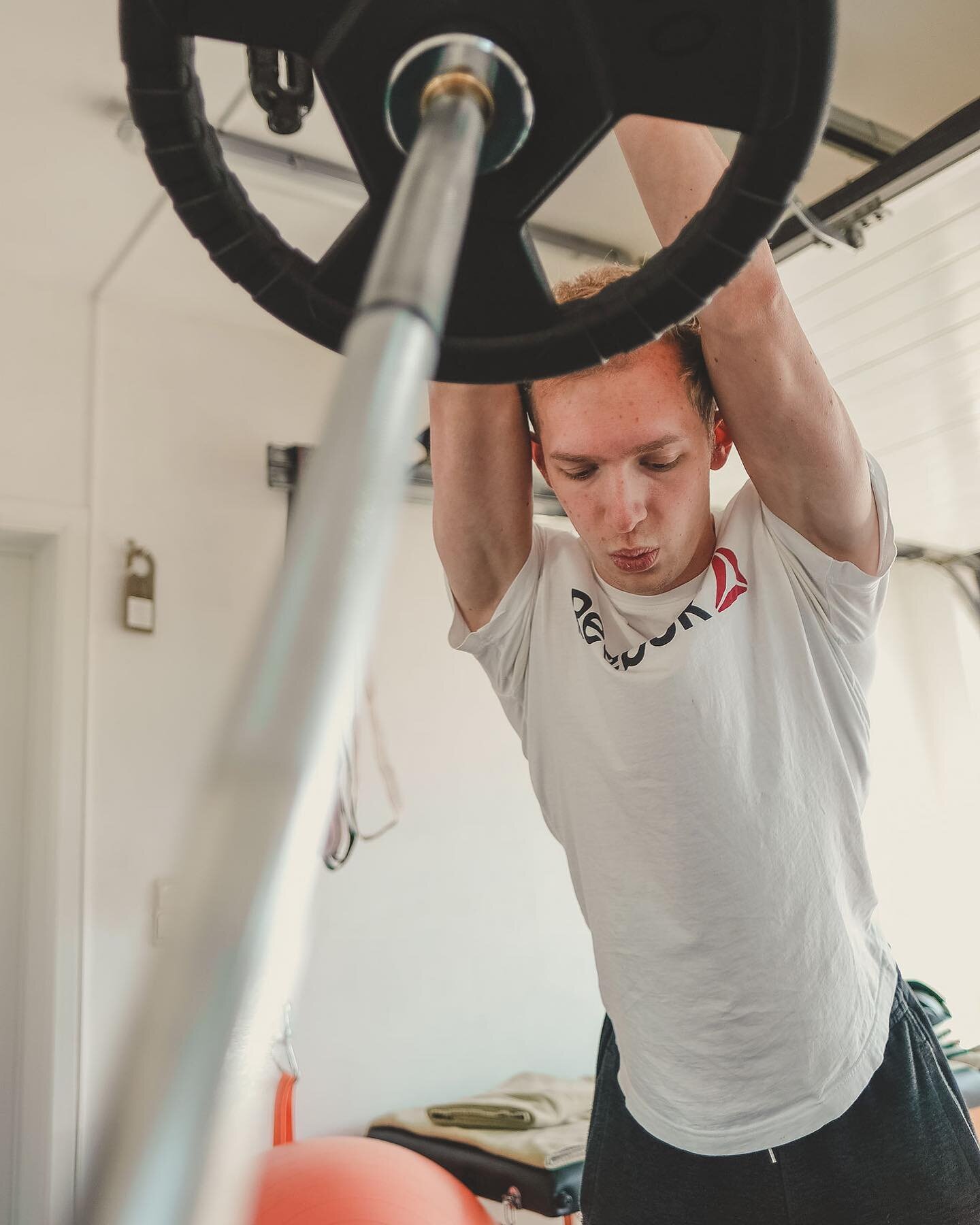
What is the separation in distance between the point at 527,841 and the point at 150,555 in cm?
136

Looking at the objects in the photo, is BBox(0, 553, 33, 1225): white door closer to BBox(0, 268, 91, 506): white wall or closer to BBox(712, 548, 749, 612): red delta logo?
BBox(0, 268, 91, 506): white wall

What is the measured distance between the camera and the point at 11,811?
255 cm

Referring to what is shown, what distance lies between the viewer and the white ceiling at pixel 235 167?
6.35 ft

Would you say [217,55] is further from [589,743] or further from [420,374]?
[420,374]

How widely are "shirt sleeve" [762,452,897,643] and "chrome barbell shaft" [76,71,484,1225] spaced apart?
0.72 metres

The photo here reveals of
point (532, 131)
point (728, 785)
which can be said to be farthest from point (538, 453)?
point (532, 131)

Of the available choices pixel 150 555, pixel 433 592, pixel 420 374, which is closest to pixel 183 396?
pixel 150 555

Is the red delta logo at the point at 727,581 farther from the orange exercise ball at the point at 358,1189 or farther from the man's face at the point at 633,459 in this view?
the orange exercise ball at the point at 358,1189

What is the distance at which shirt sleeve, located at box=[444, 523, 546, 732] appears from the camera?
101 centimetres

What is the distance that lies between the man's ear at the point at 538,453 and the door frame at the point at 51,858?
5.92ft

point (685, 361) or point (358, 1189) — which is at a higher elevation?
point (685, 361)

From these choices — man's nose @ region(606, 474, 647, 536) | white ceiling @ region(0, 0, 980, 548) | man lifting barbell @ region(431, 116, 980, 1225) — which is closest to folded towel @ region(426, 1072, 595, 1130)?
man lifting barbell @ region(431, 116, 980, 1225)

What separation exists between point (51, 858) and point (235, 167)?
1625 mm

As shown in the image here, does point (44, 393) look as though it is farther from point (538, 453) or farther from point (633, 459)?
point (633, 459)
